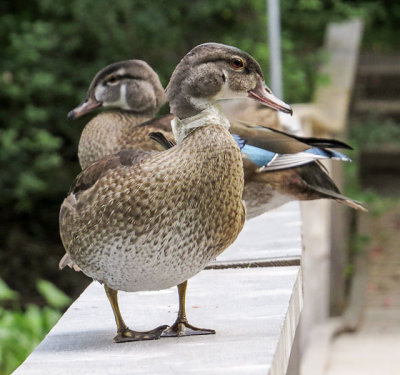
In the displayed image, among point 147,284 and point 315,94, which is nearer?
point 147,284

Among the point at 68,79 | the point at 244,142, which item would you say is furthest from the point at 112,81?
the point at 68,79

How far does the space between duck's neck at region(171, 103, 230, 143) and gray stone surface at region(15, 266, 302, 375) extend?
1.63 ft

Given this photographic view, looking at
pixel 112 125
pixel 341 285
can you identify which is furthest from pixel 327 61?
pixel 112 125

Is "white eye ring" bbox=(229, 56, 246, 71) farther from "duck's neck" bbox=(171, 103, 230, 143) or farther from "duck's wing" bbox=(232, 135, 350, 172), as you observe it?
"duck's wing" bbox=(232, 135, 350, 172)

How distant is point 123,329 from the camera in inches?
93.4

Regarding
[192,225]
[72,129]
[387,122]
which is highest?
[192,225]

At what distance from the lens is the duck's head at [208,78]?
230 centimetres

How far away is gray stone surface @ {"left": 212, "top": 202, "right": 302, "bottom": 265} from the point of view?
127 inches

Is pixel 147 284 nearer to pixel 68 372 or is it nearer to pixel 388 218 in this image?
pixel 68 372

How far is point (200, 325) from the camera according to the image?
8.14 ft

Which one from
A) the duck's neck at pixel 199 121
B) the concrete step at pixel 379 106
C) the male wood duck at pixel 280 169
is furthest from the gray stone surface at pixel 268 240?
the concrete step at pixel 379 106

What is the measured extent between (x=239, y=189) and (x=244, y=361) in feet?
1.44

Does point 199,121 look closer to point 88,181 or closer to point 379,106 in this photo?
point 88,181

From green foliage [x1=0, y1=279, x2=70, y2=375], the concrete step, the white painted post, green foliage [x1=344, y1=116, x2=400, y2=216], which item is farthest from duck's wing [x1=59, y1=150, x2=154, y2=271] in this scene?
the concrete step
